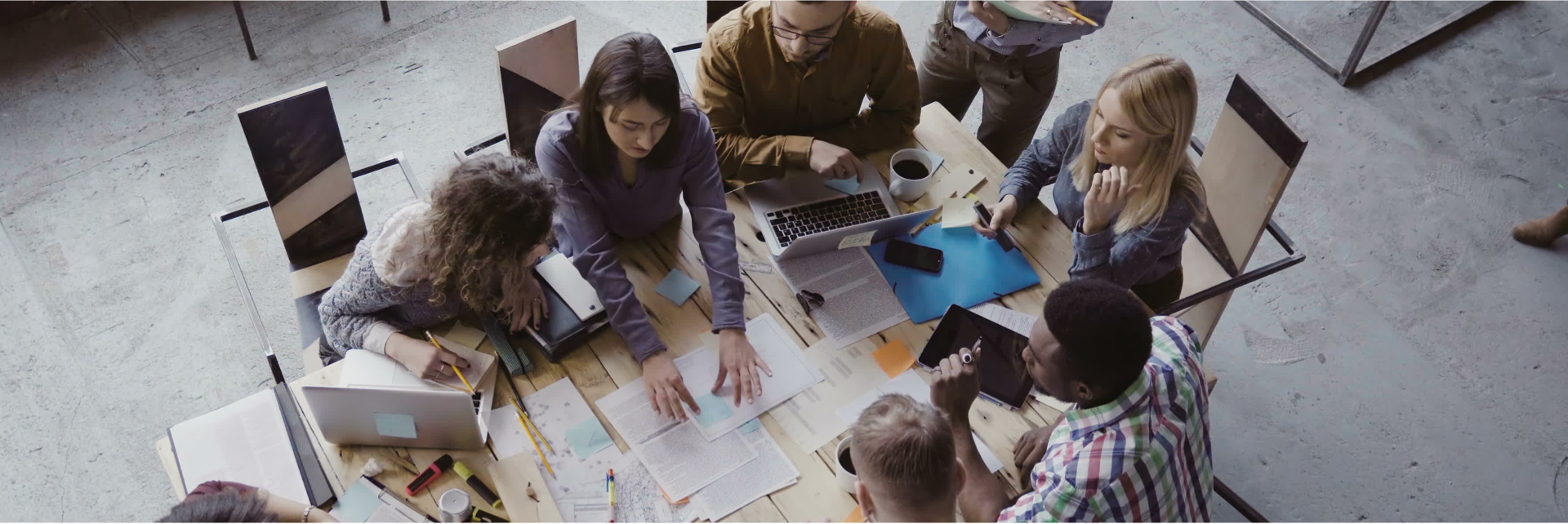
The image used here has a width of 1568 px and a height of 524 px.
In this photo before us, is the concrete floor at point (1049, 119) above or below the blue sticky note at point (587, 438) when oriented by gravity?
below

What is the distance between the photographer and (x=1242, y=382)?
3.18 m

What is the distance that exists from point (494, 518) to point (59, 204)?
234cm

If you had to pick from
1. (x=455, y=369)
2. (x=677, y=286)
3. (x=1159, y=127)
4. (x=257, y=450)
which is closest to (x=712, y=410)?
(x=677, y=286)

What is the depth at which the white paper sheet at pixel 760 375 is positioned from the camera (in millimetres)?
2082

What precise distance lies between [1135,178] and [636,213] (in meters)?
1.11

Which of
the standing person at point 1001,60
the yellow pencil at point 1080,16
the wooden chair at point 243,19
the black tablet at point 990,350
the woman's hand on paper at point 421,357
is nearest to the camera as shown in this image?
the woman's hand on paper at point 421,357

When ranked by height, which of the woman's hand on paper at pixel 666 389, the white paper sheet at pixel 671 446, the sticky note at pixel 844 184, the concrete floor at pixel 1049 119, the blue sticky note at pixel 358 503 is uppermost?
the sticky note at pixel 844 184

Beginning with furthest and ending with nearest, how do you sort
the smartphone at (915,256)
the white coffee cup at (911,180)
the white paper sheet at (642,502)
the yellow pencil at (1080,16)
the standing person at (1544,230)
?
the standing person at (1544,230) < the yellow pencil at (1080,16) < the white coffee cup at (911,180) < the smartphone at (915,256) < the white paper sheet at (642,502)

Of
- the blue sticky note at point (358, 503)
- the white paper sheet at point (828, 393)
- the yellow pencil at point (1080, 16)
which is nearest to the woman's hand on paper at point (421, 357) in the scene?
the blue sticky note at point (358, 503)

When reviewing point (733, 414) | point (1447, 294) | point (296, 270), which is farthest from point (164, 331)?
point (1447, 294)

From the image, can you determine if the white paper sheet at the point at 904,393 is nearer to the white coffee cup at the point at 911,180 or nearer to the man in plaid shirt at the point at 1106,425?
the man in plaid shirt at the point at 1106,425

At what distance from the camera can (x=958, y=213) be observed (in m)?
2.51

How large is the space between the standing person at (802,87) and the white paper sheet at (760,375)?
45 cm

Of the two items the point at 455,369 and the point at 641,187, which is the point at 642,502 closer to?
the point at 455,369
